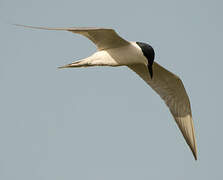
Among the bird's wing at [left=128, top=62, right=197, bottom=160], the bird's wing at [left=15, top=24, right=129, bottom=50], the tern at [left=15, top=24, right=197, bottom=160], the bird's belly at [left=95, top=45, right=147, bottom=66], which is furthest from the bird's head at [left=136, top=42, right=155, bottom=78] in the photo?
the bird's wing at [left=128, top=62, right=197, bottom=160]

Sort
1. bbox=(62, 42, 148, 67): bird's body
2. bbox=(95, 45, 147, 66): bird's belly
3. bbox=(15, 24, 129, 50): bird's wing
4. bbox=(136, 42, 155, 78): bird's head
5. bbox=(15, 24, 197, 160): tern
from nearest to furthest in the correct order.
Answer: bbox=(15, 24, 129, 50): bird's wing < bbox=(15, 24, 197, 160): tern < bbox=(62, 42, 148, 67): bird's body < bbox=(95, 45, 147, 66): bird's belly < bbox=(136, 42, 155, 78): bird's head

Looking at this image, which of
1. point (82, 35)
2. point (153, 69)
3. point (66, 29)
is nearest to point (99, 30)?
point (82, 35)

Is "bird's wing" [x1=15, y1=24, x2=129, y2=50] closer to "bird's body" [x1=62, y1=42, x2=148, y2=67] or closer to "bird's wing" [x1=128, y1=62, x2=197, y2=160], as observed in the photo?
"bird's body" [x1=62, y1=42, x2=148, y2=67]

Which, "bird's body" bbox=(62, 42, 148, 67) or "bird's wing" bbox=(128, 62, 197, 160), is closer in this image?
"bird's body" bbox=(62, 42, 148, 67)

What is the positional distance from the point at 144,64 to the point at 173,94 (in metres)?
1.63

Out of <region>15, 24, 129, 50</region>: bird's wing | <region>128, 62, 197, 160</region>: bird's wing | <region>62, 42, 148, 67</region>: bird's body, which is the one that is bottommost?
<region>128, 62, 197, 160</region>: bird's wing

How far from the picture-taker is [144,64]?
470 inches

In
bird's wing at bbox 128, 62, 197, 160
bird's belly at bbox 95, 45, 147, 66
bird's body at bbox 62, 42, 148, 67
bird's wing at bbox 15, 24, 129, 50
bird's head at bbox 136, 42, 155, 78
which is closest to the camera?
bird's wing at bbox 15, 24, 129, 50

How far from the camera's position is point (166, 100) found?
1316cm

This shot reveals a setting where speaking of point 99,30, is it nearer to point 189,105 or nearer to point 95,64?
point 95,64

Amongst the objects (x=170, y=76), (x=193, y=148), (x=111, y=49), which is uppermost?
(x=111, y=49)

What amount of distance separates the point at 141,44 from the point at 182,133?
291 cm

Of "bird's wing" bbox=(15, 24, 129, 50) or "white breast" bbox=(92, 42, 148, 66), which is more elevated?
"bird's wing" bbox=(15, 24, 129, 50)

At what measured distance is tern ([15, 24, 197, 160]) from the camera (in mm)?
10802
